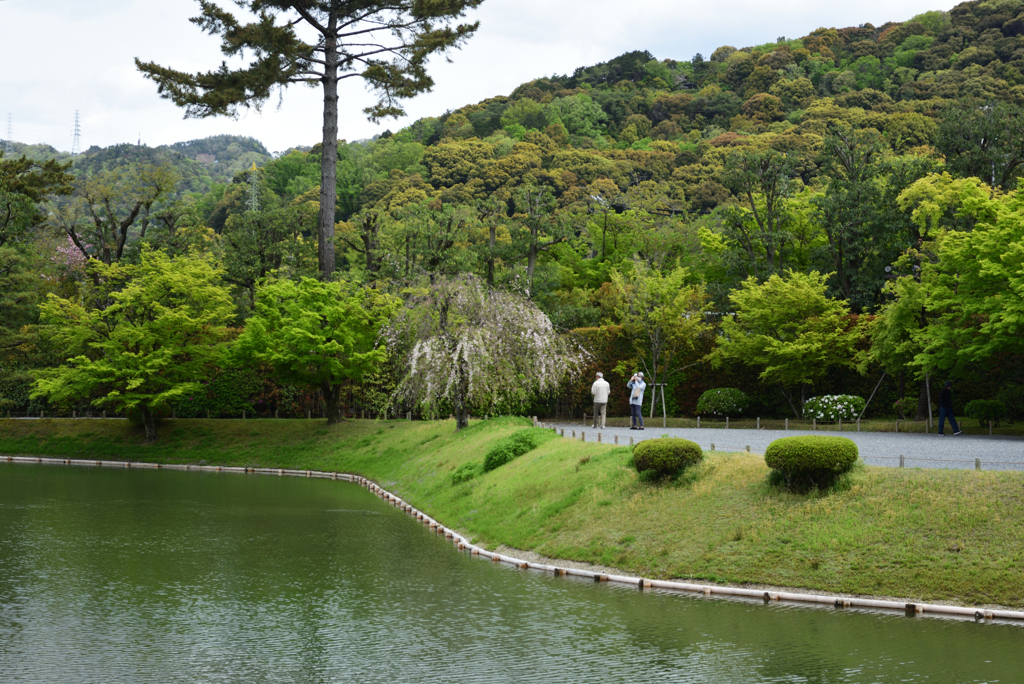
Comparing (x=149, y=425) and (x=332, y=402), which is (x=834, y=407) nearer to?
(x=332, y=402)

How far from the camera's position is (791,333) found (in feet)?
118

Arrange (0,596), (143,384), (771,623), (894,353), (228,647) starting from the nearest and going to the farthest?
(228,647), (771,623), (0,596), (894,353), (143,384)

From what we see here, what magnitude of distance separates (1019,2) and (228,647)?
11068 centimetres

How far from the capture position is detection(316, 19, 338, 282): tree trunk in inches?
1548

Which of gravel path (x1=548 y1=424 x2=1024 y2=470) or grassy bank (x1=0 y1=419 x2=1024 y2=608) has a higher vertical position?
gravel path (x1=548 y1=424 x2=1024 y2=470)

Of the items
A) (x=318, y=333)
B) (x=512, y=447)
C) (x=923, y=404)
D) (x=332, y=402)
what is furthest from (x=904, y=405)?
(x=332, y=402)

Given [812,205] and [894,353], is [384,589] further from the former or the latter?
[812,205]

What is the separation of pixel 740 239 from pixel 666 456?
28.6m

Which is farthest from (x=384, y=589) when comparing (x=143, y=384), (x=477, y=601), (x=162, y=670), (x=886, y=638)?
(x=143, y=384)

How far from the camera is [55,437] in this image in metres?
40.0

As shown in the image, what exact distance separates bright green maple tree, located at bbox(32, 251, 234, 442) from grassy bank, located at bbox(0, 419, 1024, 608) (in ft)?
60.5

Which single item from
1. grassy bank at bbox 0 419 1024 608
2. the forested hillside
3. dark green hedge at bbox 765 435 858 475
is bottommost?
grassy bank at bbox 0 419 1024 608

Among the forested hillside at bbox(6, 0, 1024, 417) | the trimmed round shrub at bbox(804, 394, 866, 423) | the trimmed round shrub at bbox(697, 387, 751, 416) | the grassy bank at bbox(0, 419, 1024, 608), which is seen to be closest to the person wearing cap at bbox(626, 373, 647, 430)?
the grassy bank at bbox(0, 419, 1024, 608)

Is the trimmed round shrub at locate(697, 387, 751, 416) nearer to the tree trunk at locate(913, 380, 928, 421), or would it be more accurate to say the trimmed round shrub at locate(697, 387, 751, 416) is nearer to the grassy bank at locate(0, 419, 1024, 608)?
the tree trunk at locate(913, 380, 928, 421)
